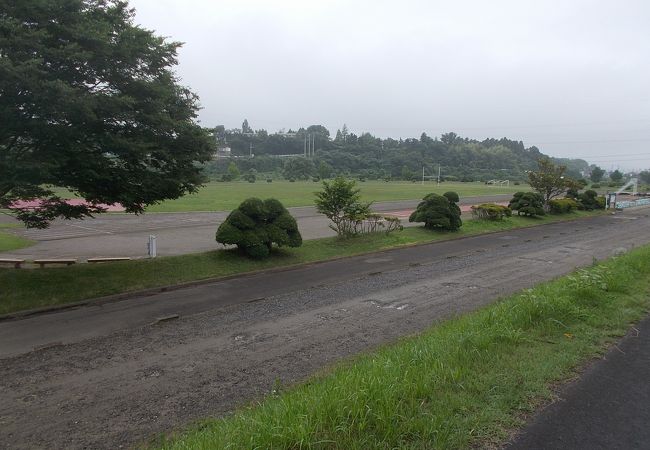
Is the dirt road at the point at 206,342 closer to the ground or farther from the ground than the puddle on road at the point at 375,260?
farther from the ground

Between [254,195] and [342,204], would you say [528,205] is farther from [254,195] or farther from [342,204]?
[254,195]

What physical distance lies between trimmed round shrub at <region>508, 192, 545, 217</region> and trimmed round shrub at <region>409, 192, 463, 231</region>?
30.8ft

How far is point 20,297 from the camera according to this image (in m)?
9.59

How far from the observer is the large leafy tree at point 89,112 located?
8.38m

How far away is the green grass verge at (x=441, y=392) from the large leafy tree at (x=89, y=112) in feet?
22.7

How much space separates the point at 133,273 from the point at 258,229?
4.00 metres

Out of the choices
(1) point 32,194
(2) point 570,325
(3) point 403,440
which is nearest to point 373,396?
(3) point 403,440

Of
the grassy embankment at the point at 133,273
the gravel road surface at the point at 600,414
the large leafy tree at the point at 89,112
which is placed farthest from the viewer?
the grassy embankment at the point at 133,273

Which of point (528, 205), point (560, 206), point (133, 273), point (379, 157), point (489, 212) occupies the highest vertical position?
point (379, 157)

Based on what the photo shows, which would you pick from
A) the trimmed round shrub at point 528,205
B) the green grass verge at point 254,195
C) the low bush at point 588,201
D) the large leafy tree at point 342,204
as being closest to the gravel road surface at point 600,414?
the large leafy tree at point 342,204

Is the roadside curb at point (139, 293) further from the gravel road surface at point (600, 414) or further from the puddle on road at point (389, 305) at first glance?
the gravel road surface at point (600, 414)

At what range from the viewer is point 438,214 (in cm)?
2203

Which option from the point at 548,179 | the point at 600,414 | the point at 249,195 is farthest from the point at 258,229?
the point at 249,195

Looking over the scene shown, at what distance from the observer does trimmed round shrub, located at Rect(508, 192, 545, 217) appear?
98.7 ft
